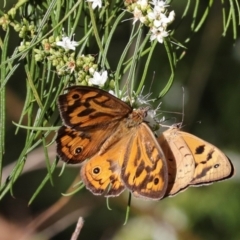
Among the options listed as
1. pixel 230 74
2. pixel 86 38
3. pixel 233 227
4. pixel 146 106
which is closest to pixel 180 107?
pixel 230 74

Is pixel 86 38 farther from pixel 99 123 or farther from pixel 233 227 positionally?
pixel 233 227

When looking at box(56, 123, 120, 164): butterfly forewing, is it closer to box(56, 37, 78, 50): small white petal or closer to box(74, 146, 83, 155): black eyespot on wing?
box(74, 146, 83, 155): black eyespot on wing

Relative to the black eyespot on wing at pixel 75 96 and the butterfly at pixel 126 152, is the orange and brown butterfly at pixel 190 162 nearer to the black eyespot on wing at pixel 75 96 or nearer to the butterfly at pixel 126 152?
the butterfly at pixel 126 152

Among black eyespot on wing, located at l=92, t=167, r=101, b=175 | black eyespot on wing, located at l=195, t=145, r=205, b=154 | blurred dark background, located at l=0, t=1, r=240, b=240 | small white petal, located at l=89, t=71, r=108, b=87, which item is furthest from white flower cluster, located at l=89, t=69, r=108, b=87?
blurred dark background, located at l=0, t=1, r=240, b=240

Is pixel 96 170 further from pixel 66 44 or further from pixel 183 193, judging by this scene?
pixel 183 193

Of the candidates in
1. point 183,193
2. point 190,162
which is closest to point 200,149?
point 190,162

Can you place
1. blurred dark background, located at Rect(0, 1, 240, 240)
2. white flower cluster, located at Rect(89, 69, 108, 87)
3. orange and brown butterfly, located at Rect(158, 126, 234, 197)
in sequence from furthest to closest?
1. blurred dark background, located at Rect(0, 1, 240, 240)
2. orange and brown butterfly, located at Rect(158, 126, 234, 197)
3. white flower cluster, located at Rect(89, 69, 108, 87)

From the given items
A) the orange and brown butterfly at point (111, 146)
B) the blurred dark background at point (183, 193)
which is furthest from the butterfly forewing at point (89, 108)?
the blurred dark background at point (183, 193)
